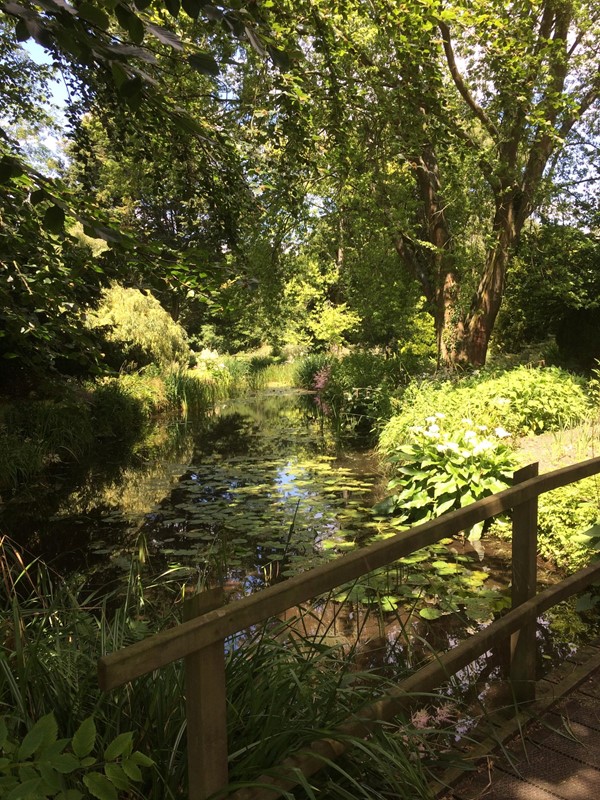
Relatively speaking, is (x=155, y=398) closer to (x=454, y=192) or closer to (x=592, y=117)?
(x=454, y=192)

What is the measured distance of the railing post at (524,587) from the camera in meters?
2.73

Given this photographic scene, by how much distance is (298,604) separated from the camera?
1.97m

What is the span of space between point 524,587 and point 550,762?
0.67 m

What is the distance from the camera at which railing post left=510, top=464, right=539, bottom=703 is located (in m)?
2.73

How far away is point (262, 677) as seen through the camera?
2.35 metres

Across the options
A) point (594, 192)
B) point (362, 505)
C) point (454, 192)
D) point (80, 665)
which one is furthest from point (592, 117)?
point (80, 665)

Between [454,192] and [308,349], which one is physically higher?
[454,192]

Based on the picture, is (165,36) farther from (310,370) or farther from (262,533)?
(310,370)

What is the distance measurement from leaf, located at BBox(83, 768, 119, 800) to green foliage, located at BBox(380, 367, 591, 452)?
7.41m

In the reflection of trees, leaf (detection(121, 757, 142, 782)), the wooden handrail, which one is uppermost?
the wooden handrail

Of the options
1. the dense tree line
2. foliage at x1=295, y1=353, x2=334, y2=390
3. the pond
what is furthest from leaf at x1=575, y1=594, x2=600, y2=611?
foliage at x1=295, y1=353, x2=334, y2=390

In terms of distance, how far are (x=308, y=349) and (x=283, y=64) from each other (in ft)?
89.9

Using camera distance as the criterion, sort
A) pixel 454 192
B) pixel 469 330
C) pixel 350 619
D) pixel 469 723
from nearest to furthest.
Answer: pixel 469 723 < pixel 350 619 < pixel 454 192 < pixel 469 330

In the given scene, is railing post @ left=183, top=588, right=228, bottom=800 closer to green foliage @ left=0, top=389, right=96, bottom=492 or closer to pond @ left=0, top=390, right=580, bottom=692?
pond @ left=0, top=390, right=580, bottom=692
